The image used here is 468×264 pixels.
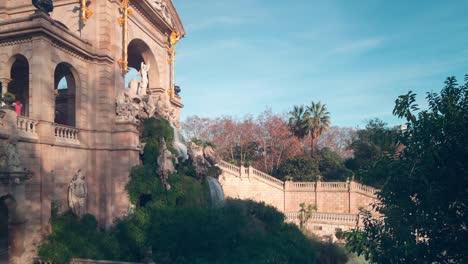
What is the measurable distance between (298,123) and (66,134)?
107 ft

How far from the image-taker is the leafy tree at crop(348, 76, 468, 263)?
6.49 metres

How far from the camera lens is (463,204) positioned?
21.4 feet

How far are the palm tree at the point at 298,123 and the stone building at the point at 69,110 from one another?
24367mm

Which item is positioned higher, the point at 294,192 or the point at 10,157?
the point at 10,157

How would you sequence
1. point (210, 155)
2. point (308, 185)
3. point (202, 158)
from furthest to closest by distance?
point (308, 185) < point (210, 155) < point (202, 158)

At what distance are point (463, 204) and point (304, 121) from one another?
37.7m

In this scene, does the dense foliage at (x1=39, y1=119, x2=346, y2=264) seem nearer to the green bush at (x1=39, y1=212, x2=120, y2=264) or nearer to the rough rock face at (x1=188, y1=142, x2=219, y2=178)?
the green bush at (x1=39, y1=212, x2=120, y2=264)

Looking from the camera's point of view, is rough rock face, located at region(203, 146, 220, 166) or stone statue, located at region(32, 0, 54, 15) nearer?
stone statue, located at region(32, 0, 54, 15)

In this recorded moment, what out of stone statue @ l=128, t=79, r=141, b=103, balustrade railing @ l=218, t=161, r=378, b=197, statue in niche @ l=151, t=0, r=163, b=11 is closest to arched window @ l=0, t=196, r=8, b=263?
stone statue @ l=128, t=79, r=141, b=103

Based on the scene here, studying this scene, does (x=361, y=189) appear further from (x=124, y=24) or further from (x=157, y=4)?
(x=124, y=24)

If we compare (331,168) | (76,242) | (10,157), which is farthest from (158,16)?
(331,168)

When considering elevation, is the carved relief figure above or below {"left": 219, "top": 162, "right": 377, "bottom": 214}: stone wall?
above

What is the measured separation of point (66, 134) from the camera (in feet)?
54.1

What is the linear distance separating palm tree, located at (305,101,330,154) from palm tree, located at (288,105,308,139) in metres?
0.47
